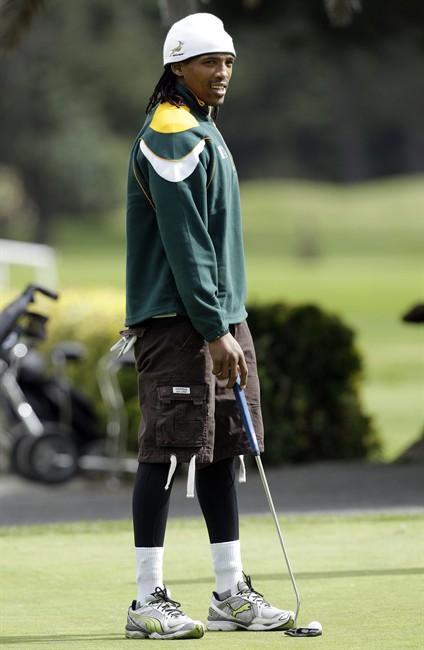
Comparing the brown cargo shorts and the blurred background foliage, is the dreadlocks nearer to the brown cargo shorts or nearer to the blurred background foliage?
the brown cargo shorts

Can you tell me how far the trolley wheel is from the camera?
12.1 metres

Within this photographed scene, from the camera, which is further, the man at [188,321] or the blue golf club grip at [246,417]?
the blue golf club grip at [246,417]

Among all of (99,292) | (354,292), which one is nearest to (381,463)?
(99,292)

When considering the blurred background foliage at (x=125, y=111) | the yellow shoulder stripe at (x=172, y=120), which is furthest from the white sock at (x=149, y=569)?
the blurred background foliage at (x=125, y=111)

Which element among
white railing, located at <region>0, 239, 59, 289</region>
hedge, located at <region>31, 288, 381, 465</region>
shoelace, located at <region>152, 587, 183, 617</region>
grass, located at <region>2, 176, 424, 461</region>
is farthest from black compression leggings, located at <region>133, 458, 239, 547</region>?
grass, located at <region>2, 176, 424, 461</region>

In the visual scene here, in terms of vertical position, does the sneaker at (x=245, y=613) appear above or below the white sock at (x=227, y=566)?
below

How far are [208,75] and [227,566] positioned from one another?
1.70m

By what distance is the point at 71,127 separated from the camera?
70000mm

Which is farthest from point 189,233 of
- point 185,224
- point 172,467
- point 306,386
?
point 306,386

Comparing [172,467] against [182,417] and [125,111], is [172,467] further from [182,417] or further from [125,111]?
[125,111]

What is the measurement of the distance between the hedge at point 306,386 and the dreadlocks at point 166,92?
6.37 meters

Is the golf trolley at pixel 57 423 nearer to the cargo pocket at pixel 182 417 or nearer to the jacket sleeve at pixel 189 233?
the cargo pocket at pixel 182 417

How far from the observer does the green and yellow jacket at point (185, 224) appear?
483 centimetres

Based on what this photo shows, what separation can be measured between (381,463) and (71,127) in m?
59.9
